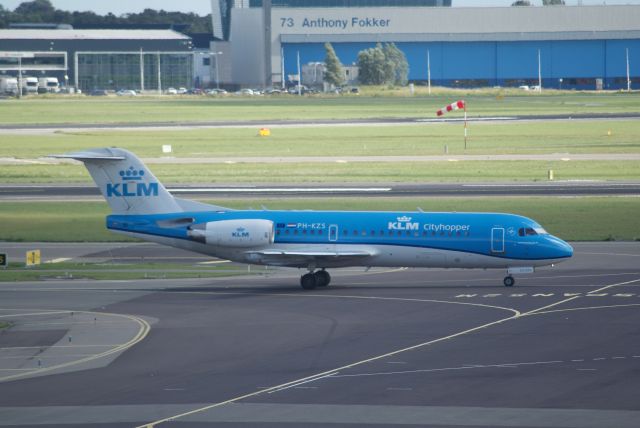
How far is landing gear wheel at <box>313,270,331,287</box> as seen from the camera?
162 feet

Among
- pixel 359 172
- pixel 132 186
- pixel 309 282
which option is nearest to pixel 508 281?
pixel 309 282

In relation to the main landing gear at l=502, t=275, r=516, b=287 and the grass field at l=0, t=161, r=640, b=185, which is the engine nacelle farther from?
the grass field at l=0, t=161, r=640, b=185

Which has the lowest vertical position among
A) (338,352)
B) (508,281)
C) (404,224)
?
(338,352)

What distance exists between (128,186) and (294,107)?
4660 inches

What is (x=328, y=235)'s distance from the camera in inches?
1938

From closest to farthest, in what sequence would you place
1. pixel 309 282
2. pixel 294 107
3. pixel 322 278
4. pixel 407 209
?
pixel 309 282, pixel 322 278, pixel 407 209, pixel 294 107

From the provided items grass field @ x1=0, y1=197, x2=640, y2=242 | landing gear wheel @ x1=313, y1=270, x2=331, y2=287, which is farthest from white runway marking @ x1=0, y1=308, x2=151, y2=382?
grass field @ x1=0, y1=197, x2=640, y2=242

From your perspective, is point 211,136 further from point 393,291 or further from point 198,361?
point 198,361

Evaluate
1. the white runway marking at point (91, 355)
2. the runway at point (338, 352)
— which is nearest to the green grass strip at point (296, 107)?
the runway at point (338, 352)

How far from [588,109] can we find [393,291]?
115 metres

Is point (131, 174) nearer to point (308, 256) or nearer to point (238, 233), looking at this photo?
point (238, 233)

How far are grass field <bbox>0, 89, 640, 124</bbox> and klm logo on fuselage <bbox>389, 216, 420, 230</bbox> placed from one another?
9966cm

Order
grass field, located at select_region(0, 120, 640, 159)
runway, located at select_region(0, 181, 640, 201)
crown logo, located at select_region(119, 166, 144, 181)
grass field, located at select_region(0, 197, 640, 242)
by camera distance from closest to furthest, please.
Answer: crown logo, located at select_region(119, 166, 144, 181) < grass field, located at select_region(0, 197, 640, 242) < runway, located at select_region(0, 181, 640, 201) < grass field, located at select_region(0, 120, 640, 159)

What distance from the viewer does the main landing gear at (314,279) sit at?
49.1m
